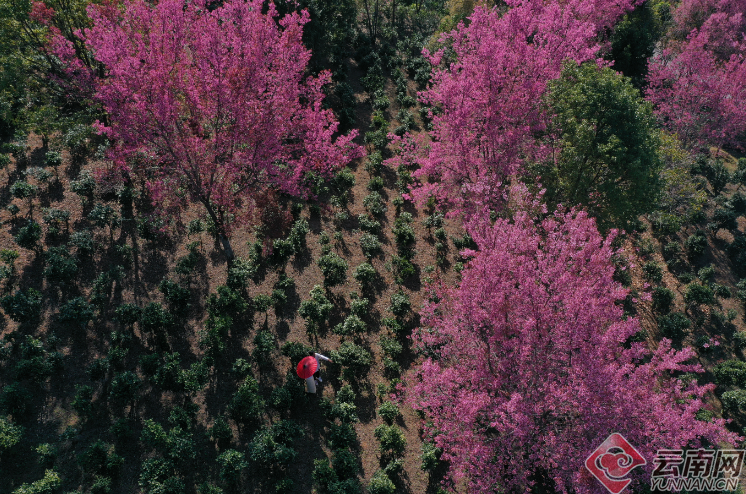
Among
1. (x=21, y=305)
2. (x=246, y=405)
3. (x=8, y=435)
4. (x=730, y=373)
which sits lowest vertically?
(x=730, y=373)

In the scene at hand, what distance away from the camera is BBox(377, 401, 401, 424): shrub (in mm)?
16625

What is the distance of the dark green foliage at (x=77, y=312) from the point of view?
16.7 metres

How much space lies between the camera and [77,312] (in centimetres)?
1680

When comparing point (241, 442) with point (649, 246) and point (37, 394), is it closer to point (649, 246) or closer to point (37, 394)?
point (37, 394)

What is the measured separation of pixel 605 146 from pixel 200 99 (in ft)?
55.5

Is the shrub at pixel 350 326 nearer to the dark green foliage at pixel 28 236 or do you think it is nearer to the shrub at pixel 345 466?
the shrub at pixel 345 466

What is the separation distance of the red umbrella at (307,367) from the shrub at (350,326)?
8.83 ft

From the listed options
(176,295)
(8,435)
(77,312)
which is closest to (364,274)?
(176,295)

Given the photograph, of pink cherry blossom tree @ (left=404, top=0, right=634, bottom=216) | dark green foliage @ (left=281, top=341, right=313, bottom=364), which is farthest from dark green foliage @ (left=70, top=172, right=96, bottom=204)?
pink cherry blossom tree @ (left=404, top=0, right=634, bottom=216)

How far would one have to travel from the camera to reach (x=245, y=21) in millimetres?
17406

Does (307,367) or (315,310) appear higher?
(315,310)

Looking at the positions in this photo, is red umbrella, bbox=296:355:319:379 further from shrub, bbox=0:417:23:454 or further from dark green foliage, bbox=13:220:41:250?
dark green foliage, bbox=13:220:41:250

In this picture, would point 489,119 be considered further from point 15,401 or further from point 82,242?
point 15,401
